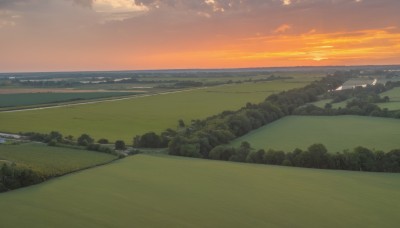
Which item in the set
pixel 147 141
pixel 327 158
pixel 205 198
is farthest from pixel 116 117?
pixel 205 198

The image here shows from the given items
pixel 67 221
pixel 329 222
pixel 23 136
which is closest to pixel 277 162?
pixel 329 222

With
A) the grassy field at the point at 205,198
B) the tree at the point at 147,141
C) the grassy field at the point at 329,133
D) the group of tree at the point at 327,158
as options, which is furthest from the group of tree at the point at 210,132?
the grassy field at the point at 205,198

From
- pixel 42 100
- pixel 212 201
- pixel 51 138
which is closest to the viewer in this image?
pixel 212 201

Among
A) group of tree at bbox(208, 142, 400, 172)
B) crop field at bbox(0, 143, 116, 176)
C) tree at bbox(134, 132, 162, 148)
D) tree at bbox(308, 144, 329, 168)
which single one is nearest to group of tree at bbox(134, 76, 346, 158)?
tree at bbox(134, 132, 162, 148)

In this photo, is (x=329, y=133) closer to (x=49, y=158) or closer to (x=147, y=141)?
(x=147, y=141)

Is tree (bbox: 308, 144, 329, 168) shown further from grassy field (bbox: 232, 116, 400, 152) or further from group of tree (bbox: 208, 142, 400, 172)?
grassy field (bbox: 232, 116, 400, 152)

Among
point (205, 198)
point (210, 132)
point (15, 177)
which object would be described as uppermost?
point (210, 132)

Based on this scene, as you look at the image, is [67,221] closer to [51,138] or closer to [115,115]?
[51,138]
